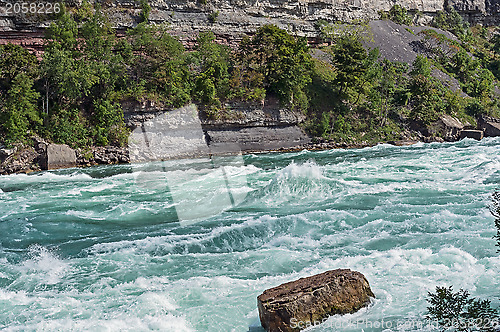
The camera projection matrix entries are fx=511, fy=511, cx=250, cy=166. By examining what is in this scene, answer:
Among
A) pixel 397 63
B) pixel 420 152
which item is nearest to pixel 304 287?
pixel 420 152

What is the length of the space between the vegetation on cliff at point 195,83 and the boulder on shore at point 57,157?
1335 mm

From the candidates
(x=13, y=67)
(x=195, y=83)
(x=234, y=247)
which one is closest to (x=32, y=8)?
(x=13, y=67)

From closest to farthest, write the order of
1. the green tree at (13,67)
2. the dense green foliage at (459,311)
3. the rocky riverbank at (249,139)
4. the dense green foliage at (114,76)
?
the dense green foliage at (459,311) → the rocky riverbank at (249,139) → the dense green foliage at (114,76) → the green tree at (13,67)

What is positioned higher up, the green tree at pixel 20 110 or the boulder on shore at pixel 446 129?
the green tree at pixel 20 110

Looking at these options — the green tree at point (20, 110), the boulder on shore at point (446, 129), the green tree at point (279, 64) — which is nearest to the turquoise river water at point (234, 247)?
the green tree at point (20, 110)

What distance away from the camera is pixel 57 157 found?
27469mm

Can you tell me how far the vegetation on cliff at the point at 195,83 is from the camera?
29.5 m

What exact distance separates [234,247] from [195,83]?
23910mm

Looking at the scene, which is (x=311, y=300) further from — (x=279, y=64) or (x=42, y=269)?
(x=279, y=64)

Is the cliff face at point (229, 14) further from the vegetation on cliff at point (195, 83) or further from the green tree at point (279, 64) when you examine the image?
the green tree at point (279, 64)

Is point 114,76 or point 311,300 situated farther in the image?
point 114,76

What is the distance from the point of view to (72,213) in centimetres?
1631

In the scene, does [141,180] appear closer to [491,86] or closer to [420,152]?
[420,152]

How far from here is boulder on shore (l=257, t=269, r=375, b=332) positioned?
24.4 feet
